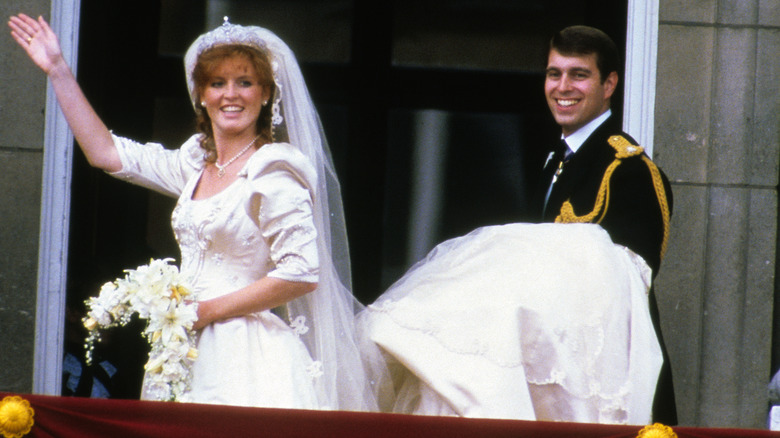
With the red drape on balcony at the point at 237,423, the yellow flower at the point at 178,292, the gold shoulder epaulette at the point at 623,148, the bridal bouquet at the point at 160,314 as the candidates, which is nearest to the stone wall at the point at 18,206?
the bridal bouquet at the point at 160,314

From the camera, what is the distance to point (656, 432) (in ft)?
10.8

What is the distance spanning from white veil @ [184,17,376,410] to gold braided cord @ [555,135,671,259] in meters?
0.84

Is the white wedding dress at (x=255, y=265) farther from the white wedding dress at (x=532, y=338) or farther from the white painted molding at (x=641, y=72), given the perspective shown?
the white painted molding at (x=641, y=72)

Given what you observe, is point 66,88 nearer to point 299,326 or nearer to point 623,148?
point 299,326

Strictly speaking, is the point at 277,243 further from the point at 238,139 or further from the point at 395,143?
the point at 395,143

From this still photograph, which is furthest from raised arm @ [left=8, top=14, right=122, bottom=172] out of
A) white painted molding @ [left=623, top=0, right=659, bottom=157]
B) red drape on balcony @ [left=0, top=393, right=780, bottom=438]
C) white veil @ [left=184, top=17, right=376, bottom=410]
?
white painted molding @ [left=623, top=0, right=659, bottom=157]

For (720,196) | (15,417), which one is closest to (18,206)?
(15,417)

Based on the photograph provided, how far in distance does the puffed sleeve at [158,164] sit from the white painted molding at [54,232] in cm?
121

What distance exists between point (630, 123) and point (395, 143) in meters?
1.35

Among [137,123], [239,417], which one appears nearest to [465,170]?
[137,123]

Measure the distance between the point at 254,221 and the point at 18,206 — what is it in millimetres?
1850

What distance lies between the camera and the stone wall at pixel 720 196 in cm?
541

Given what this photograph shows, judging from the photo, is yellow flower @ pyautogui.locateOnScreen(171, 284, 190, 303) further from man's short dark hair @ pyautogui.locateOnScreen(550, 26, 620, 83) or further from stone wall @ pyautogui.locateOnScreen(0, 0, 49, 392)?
stone wall @ pyautogui.locateOnScreen(0, 0, 49, 392)

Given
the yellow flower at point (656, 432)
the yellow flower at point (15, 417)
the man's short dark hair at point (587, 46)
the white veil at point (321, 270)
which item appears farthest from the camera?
the man's short dark hair at point (587, 46)
